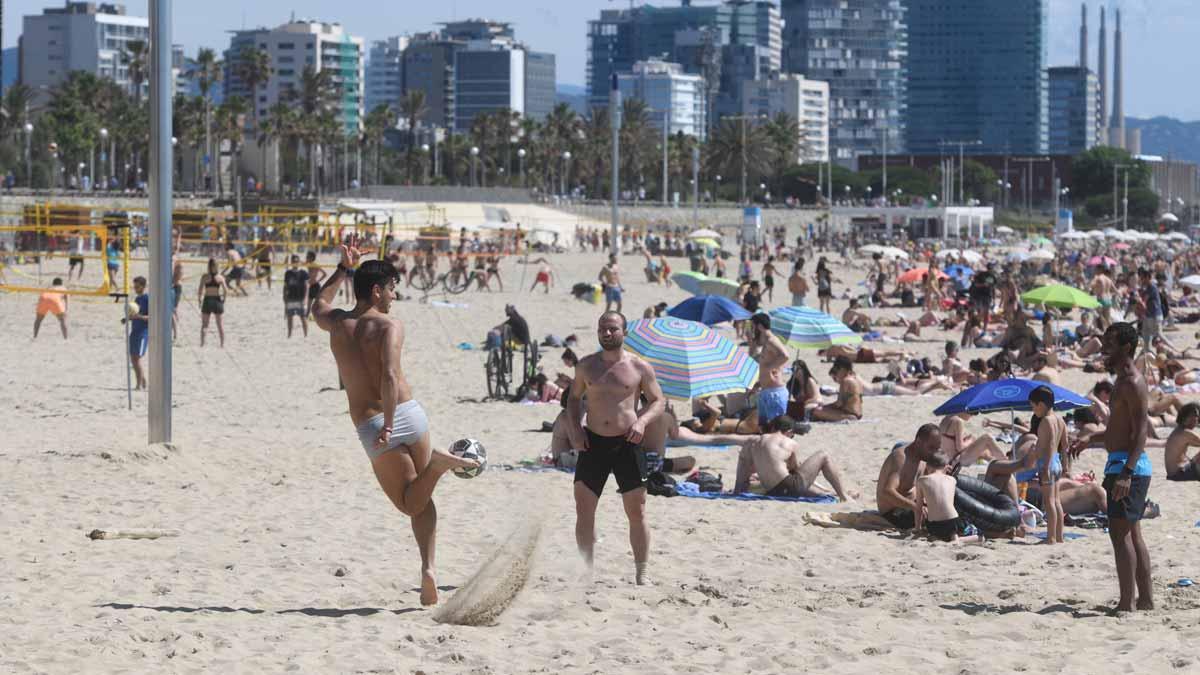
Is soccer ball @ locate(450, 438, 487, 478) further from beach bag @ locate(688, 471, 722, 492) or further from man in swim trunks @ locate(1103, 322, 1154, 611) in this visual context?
beach bag @ locate(688, 471, 722, 492)

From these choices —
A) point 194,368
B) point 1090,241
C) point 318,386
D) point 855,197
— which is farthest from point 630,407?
point 855,197

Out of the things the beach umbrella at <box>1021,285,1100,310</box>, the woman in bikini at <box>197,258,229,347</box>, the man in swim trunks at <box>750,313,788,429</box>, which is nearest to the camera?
the man in swim trunks at <box>750,313,788,429</box>

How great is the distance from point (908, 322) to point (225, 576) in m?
21.4

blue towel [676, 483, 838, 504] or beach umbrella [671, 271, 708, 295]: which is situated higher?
beach umbrella [671, 271, 708, 295]

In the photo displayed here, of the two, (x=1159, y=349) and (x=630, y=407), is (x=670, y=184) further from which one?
(x=630, y=407)

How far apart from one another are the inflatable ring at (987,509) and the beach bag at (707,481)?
1965 millimetres

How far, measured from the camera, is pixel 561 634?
21.4ft

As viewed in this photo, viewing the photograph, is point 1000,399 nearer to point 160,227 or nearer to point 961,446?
point 961,446

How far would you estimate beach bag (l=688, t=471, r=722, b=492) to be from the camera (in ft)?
35.8

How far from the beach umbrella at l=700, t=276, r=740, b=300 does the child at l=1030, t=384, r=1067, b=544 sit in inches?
611

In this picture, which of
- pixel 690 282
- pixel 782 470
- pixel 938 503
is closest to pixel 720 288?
pixel 690 282

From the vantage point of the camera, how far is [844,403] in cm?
1498

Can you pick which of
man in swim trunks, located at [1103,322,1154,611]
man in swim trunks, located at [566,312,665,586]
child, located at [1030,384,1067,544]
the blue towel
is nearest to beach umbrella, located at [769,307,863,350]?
the blue towel

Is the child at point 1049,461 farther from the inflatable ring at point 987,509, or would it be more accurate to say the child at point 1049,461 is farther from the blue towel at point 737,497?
the blue towel at point 737,497
